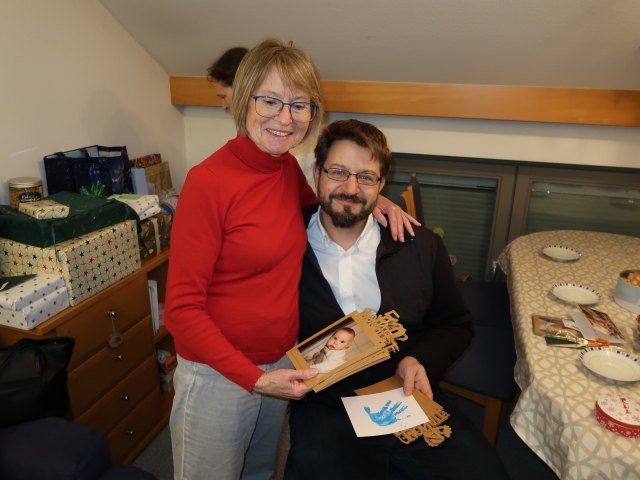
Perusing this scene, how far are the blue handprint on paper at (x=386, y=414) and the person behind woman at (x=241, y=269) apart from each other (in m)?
0.23

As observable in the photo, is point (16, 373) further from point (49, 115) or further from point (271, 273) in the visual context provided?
point (49, 115)

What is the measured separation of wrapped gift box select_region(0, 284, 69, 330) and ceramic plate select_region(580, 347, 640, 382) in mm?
1603

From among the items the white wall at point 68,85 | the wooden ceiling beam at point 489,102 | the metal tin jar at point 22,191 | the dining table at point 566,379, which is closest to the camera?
the dining table at point 566,379

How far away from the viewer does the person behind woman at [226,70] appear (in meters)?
2.02

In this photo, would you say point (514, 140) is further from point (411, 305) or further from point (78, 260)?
point (78, 260)

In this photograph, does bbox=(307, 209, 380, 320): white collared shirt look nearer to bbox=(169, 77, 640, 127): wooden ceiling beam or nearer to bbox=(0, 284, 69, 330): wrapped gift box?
bbox=(0, 284, 69, 330): wrapped gift box

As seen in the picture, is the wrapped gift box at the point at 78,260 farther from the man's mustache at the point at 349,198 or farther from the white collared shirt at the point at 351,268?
the man's mustache at the point at 349,198

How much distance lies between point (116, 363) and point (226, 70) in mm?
1315

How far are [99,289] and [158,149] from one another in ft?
4.10

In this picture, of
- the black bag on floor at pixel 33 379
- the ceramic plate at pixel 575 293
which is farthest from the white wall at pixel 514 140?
the black bag on floor at pixel 33 379

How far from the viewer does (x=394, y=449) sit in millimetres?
1252

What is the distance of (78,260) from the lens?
5.02 ft

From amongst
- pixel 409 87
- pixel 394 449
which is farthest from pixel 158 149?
pixel 394 449

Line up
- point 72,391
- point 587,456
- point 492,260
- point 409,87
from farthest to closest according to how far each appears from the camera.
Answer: point 492,260, point 409,87, point 72,391, point 587,456
